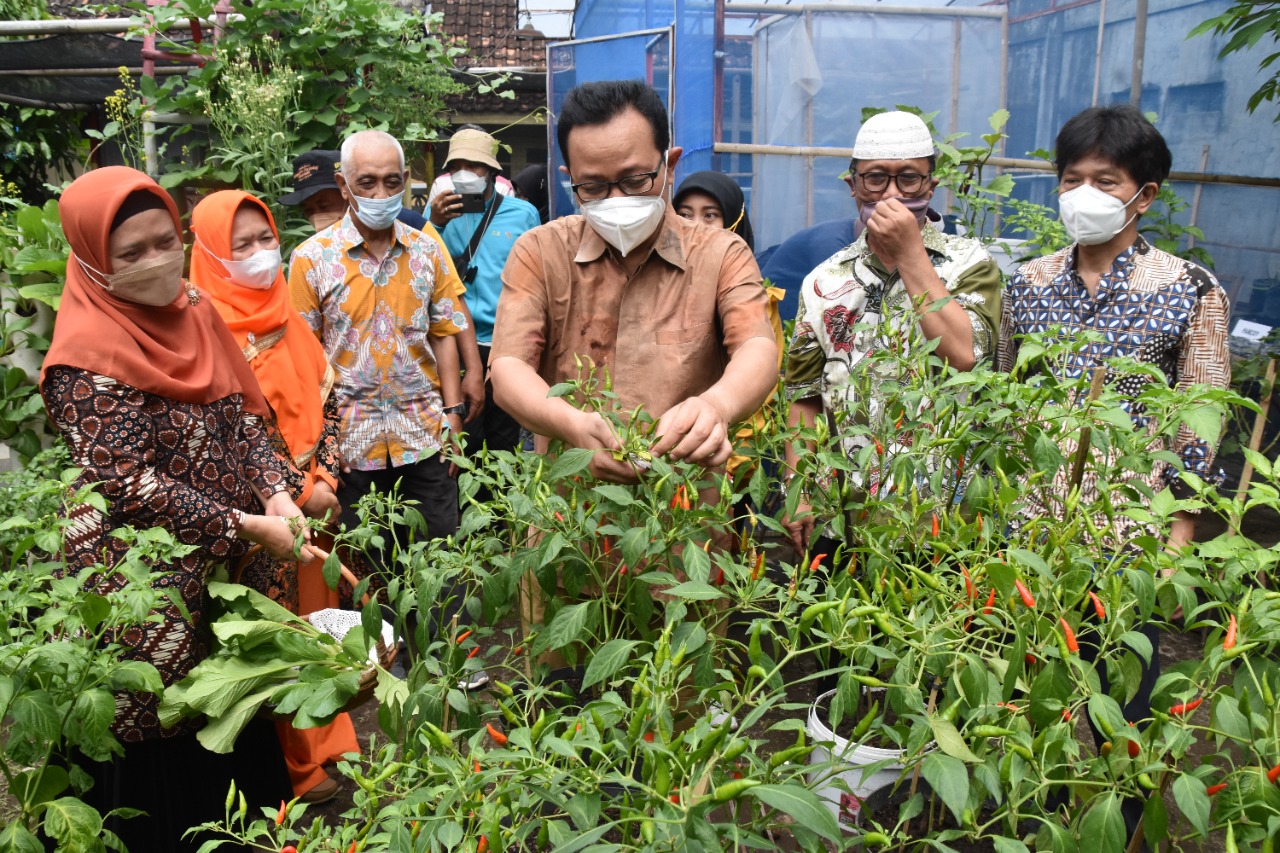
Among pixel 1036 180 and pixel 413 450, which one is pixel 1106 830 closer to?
pixel 413 450

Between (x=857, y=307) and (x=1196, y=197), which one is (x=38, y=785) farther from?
(x=1196, y=197)

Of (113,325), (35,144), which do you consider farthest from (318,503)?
(35,144)

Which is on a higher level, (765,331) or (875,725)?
(765,331)

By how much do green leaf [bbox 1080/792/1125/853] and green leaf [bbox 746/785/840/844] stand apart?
308 mm

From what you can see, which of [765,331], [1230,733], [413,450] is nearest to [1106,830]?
[1230,733]

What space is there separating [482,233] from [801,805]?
3.89 m

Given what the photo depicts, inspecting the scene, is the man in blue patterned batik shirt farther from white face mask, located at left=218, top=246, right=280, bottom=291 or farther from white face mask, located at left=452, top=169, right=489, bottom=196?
white face mask, located at left=452, top=169, right=489, bottom=196

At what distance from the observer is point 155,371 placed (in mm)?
2350

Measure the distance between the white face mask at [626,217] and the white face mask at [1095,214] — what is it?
1163mm

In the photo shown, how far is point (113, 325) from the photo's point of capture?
2.34m

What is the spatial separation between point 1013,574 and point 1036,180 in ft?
16.2

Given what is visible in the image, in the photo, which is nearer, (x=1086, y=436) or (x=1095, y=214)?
(x=1086, y=436)

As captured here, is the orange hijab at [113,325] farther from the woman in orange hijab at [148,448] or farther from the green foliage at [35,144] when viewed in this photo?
the green foliage at [35,144]

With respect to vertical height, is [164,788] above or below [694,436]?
below
